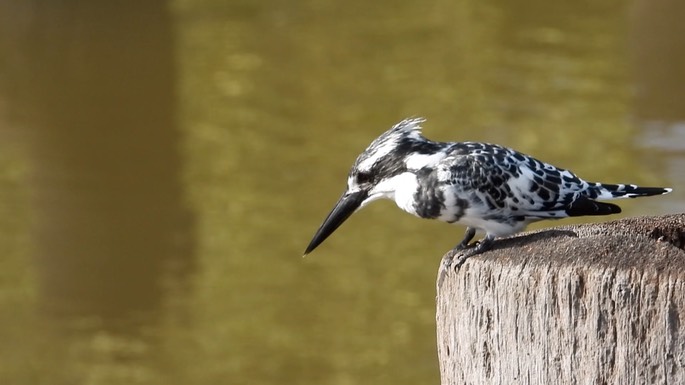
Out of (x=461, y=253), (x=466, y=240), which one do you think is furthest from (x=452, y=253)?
(x=466, y=240)

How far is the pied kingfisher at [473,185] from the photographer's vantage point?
3.07m

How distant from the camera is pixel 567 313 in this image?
2178 millimetres

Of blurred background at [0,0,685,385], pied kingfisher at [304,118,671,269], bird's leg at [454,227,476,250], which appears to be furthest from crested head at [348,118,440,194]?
blurred background at [0,0,685,385]

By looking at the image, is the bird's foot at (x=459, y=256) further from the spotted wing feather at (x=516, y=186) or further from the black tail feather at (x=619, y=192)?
the black tail feather at (x=619, y=192)

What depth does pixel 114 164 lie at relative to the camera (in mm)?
9289

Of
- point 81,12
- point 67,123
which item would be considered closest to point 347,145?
point 67,123

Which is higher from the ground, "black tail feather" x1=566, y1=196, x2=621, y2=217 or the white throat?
the white throat

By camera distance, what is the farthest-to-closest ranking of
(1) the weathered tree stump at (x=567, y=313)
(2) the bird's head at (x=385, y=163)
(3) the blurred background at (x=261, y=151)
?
(3) the blurred background at (x=261, y=151) < (2) the bird's head at (x=385, y=163) < (1) the weathered tree stump at (x=567, y=313)

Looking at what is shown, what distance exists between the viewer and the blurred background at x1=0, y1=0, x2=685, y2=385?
683cm

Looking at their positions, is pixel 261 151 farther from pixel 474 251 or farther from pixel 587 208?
pixel 474 251

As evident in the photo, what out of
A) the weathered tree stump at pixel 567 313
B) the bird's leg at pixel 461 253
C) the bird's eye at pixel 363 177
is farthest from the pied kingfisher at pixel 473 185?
the weathered tree stump at pixel 567 313

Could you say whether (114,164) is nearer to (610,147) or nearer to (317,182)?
(317,182)

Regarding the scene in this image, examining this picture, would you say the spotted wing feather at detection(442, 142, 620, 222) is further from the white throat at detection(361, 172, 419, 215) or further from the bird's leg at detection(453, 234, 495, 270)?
the bird's leg at detection(453, 234, 495, 270)

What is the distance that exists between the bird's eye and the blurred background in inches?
127
